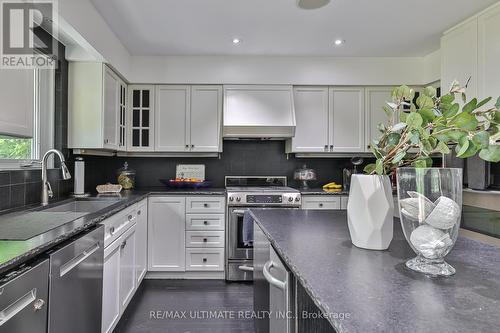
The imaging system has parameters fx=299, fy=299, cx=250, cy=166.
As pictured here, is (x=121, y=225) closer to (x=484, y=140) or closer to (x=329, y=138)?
(x=484, y=140)

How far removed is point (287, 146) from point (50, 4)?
2659mm

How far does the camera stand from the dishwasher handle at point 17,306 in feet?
3.05

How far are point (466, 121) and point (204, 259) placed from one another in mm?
2848

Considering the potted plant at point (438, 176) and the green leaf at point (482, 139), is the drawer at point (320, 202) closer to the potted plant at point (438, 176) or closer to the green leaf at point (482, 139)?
the potted plant at point (438, 176)

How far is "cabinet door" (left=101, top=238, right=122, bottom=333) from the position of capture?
1872mm

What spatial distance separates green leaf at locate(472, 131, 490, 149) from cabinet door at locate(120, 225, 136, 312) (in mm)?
2197

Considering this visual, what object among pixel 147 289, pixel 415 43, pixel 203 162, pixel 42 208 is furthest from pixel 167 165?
pixel 415 43

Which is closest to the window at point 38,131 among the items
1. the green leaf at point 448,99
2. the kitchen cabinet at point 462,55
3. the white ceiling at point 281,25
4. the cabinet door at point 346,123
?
the white ceiling at point 281,25

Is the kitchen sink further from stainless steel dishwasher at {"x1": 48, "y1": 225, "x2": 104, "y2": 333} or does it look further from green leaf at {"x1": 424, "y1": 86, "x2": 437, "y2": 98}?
green leaf at {"x1": 424, "y1": 86, "x2": 437, "y2": 98}

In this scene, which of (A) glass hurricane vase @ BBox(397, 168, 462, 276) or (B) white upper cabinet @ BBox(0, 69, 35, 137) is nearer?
(A) glass hurricane vase @ BBox(397, 168, 462, 276)

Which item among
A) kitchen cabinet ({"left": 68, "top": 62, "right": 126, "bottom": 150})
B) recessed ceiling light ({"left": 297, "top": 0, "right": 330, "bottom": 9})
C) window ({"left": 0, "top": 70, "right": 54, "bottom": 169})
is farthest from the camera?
kitchen cabinet ({"left": 68, "top": 62, "right": 126, "bottom": 150})

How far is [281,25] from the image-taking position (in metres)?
2.67

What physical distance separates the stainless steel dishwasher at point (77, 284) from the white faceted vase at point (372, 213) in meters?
1.23

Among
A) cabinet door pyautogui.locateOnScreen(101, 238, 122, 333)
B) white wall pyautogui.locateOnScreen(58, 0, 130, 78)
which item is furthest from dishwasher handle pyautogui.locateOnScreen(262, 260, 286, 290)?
white wall pyautogui.locateOnScreen(58, 0, 130, 78)
